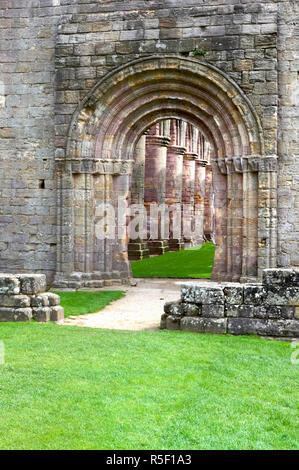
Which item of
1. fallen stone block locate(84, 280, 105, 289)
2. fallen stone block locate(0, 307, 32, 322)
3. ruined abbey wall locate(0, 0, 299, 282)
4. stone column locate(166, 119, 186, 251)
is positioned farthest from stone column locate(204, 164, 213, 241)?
fallen stone block locate(0, 307, 32, 322)

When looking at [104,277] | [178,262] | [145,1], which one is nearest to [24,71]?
[145,1]

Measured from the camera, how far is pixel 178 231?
22828 mm

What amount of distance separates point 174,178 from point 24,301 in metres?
15.3

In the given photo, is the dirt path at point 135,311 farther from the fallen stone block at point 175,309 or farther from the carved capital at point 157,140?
the carved capital at point 157,140

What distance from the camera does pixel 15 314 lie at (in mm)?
7844

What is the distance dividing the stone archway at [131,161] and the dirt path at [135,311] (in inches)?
35.6

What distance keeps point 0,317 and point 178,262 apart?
9.83 meters

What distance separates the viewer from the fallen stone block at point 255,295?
23.2ft

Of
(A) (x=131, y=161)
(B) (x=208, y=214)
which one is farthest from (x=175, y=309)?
(B) (x=208, y=214)

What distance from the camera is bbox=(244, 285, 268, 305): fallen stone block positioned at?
708 cm

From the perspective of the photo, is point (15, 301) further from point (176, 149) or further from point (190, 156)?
point (190, 156)

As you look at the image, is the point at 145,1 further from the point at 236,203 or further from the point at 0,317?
the point at 0,317
